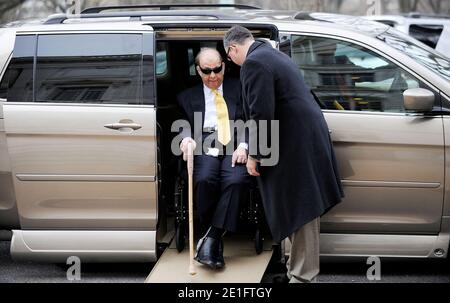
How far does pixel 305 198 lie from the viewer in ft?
16.6

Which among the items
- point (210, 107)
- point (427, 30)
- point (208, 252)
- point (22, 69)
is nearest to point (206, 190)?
point (208, 252)

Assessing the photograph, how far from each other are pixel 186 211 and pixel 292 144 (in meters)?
1.18

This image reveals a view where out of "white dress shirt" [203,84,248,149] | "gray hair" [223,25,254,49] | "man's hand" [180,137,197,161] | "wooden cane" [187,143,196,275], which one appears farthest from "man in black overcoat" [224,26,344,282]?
"white dress shirt" [203,84,248,149]

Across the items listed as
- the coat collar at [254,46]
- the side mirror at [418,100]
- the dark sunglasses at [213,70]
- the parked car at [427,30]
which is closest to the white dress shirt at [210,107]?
the dark sunglasses at [213,70]

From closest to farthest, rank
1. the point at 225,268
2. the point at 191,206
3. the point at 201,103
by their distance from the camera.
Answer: the point at 191,206 → the point at 225,268 → the point at 201,103

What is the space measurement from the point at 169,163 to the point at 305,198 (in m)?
1.43

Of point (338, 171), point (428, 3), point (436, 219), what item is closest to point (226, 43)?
point (338, 171)

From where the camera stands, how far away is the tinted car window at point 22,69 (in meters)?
5.61

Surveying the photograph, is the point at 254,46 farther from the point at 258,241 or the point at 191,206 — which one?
the point at 258,241

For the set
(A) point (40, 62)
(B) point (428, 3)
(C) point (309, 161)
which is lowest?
(B) point (428, 3)

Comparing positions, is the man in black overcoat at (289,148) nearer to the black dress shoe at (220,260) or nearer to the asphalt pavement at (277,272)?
the black dress shoe at (220,260)

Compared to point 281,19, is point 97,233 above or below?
below

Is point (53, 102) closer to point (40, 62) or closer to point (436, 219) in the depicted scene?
point (40, 62)

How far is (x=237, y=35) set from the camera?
519 centimetres
